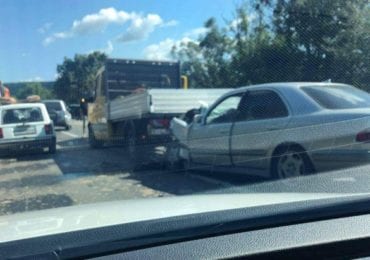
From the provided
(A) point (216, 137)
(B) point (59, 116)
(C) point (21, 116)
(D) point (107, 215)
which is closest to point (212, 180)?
(A) point (216, 137)

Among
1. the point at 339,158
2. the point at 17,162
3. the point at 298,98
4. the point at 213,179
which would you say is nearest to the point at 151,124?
the point at 17,162

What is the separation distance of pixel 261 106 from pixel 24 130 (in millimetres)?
9717

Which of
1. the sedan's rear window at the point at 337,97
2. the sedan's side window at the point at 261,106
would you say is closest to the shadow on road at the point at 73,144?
the sedan's side window at the point at 261,106

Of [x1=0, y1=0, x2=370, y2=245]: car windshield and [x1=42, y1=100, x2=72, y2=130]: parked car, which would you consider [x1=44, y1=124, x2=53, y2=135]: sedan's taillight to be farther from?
[x1=42, y1=100, x2=72, y2=130]: parked car

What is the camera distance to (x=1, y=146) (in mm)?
16125

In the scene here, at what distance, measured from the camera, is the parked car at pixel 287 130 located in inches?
288

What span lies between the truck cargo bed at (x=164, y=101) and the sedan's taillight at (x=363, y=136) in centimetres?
677

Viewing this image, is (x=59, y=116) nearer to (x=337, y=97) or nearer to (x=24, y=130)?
(x=24, y=130)

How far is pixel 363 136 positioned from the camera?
23.4 feet

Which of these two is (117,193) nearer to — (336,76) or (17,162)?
(17,162)

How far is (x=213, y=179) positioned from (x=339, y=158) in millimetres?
2679

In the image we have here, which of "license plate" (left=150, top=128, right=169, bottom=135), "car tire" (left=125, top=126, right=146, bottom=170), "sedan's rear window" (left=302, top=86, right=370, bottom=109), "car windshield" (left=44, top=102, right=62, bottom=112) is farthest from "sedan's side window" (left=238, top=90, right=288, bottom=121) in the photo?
"car windshield" (left=44, top=102, right=62, bottom=112)

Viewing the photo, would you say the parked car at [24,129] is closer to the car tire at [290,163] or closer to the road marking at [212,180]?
the road marking at [212,180]

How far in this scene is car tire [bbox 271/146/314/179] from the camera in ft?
25.0
